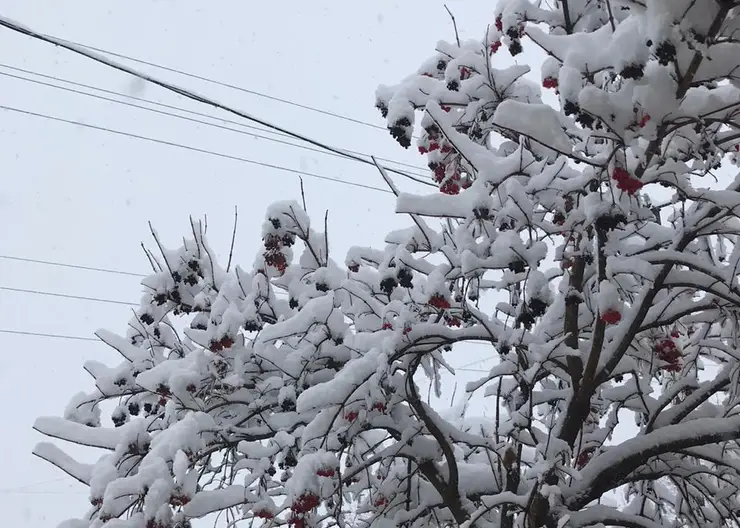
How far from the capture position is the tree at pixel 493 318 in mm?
2238

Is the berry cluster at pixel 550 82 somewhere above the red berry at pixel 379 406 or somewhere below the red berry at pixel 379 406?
above

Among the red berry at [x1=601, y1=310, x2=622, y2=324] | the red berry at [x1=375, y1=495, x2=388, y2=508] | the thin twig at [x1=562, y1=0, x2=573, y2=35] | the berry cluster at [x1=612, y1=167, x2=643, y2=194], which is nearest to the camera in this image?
the berry cluster at [x1=612, y1=167, x2=643, y2=194]

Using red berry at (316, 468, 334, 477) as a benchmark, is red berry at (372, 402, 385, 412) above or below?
above

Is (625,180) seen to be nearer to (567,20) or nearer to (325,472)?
(325,472)

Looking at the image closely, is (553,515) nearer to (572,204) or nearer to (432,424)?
(432,424)

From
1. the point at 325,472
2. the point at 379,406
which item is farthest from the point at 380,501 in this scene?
the point at 325,472

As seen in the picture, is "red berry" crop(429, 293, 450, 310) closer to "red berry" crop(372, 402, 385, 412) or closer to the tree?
the tree

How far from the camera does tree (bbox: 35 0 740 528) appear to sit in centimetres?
224

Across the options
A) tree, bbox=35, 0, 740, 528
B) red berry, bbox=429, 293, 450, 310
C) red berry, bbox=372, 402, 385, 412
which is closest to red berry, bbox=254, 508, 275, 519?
tree, bbox=35, 0, 740, 528

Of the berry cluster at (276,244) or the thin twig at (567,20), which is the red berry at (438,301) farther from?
the thin twig at (567,20)

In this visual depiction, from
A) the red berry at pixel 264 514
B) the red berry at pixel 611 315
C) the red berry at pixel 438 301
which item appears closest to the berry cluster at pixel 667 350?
the red berry at pixel 611 315

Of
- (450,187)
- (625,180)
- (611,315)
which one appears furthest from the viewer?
(450,187)

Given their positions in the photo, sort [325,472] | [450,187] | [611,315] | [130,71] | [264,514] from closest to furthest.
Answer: [611,315]
[325,472]
[264,514]
[450,187]
[130,71]

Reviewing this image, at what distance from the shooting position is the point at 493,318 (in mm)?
3338
